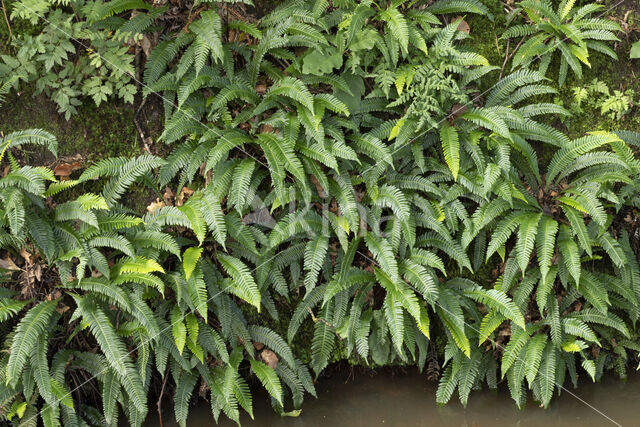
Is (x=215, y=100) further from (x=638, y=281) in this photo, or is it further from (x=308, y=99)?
(x=638, y=281)

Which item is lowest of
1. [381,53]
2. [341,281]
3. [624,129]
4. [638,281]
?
[638,281]

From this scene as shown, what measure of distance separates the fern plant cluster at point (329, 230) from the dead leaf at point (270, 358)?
0.02m

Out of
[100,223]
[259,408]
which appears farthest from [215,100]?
[259,408]

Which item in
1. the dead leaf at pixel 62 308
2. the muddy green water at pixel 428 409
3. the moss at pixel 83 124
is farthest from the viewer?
the moss at pixel 83 124

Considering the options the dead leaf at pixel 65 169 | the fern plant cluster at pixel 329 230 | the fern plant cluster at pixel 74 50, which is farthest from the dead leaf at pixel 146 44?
the dead leaf at pixel 65 169

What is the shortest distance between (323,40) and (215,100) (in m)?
1.05

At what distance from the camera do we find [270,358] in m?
5.45

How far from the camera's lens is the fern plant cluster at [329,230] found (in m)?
5.00

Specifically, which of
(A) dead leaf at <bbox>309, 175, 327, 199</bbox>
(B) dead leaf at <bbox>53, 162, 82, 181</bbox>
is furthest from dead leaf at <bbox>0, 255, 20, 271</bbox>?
(A) dead leaf at <bbox>309, 175, 327, 199</bbox>

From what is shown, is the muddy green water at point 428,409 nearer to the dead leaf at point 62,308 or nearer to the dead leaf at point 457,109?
the dead leaf at point 62,308

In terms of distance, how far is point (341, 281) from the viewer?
5227 mm

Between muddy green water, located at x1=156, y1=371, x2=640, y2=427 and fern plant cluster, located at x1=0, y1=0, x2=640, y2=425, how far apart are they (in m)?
0.15

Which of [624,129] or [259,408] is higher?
[624,129]

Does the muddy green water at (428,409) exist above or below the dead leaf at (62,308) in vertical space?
below
